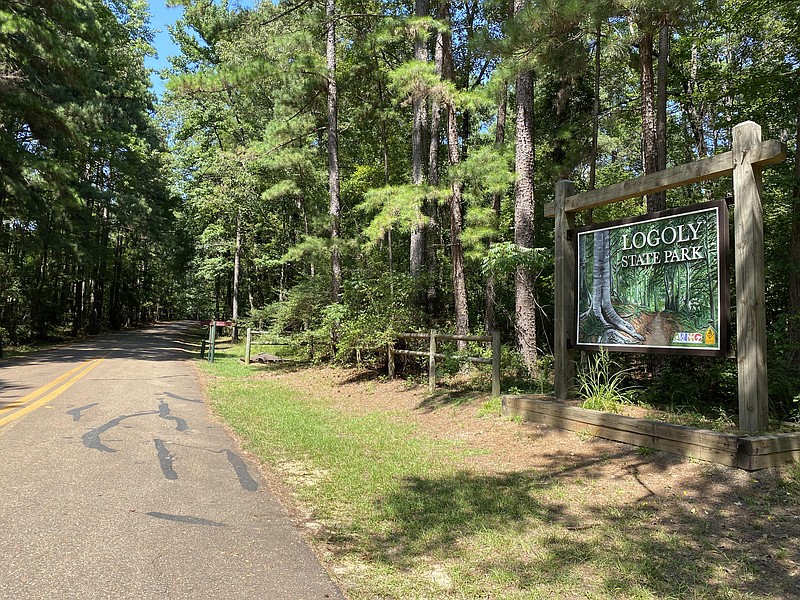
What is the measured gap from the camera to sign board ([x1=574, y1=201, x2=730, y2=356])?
5816mm

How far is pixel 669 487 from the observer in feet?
16.1

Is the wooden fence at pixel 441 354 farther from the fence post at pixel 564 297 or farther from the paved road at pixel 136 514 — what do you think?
the paved road at pixel 136 514

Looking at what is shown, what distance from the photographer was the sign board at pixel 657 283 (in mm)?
5816


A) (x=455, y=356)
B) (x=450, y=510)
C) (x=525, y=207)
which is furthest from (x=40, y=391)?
(x=525, y=207)

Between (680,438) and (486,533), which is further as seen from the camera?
(680,438)

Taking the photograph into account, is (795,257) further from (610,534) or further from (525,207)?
(610,534)

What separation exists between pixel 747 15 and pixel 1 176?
23.0 meters

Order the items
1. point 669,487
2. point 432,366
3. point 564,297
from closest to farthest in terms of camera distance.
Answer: point 669,487
point 564,297
point 432,366

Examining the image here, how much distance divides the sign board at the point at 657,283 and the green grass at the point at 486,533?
5.99 ft

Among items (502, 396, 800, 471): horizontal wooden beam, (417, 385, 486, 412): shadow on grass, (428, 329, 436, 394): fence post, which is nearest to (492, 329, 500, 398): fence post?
(417, 385, 486, 412): shadow on grass

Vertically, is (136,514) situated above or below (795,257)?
below

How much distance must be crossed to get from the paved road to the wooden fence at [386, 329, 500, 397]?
4.29m

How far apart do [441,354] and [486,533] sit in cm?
673

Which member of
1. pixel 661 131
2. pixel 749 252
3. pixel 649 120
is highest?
pixel 649 120
